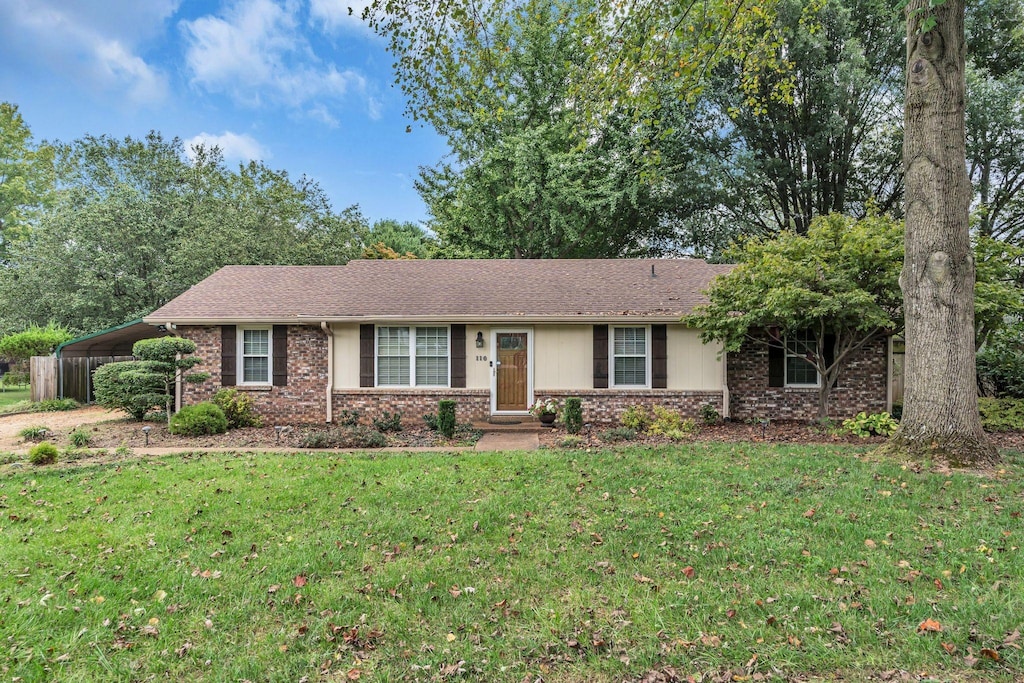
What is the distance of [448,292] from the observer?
39.2 feet

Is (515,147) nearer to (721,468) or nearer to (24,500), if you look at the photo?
(721,468)

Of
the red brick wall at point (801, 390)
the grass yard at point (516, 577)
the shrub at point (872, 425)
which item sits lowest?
the grass yard at point (516, 577)

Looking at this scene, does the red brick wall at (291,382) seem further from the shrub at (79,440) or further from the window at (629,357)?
the window at (629,357)

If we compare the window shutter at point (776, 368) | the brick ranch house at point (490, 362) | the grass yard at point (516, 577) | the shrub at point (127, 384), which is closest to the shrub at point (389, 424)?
the brick ranch house at point (490, 362)

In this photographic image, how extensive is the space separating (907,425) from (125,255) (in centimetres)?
2400

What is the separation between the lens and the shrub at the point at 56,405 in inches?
509

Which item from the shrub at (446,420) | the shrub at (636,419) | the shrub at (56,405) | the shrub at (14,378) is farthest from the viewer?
the shrub at (14,378)

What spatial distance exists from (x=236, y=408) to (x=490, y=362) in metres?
5.51

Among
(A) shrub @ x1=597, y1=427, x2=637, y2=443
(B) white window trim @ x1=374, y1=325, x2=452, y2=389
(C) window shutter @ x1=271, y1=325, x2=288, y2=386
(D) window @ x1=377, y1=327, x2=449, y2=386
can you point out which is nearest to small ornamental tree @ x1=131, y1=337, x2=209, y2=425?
(C) window shutter @ x1=271, y1=325, x2=288, y2=386

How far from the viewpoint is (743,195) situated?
1775 cm

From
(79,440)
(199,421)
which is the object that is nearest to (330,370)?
(199,421)

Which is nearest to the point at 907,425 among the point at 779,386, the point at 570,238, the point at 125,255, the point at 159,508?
the point at 779,386

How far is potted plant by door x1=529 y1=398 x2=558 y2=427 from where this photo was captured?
10.2m

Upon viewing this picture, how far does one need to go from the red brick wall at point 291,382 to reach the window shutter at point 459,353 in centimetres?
292
